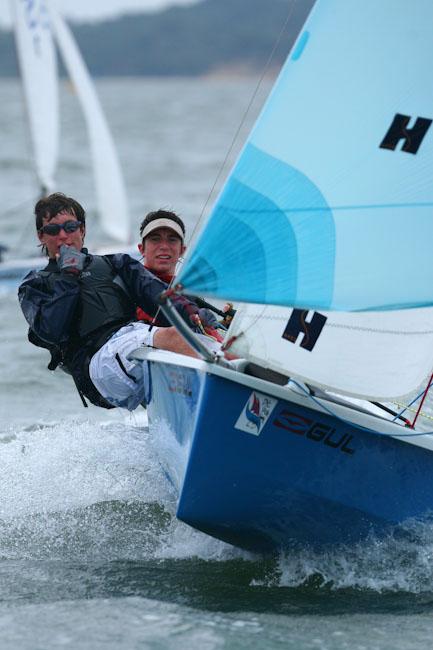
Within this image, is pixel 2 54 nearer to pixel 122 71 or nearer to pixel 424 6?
pixel 122 71

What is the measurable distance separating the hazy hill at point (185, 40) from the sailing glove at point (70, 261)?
81223 millimetres

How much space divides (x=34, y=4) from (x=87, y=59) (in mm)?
80809

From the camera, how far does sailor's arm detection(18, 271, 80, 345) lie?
13.5ft

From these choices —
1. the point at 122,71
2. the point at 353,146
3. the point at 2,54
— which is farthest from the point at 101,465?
the point at 122,71

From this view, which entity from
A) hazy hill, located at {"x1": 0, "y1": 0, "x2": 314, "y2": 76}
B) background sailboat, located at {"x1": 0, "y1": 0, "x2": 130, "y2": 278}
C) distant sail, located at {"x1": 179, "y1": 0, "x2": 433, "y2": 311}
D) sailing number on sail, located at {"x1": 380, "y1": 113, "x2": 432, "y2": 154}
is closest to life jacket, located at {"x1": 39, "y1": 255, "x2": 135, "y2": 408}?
distant sail, located at {"x1": 179, "y1": 0, "x2": 433, "y2": 311}

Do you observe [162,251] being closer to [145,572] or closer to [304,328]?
[304,328]

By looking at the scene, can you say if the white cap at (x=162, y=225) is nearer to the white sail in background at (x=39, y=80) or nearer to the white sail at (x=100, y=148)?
the white sail in background at (x=39, y=80)

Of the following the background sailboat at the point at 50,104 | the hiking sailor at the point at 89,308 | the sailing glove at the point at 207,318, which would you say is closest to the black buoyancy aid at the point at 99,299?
the hiking sailor at the point at 89,308

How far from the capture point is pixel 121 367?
13.7ft

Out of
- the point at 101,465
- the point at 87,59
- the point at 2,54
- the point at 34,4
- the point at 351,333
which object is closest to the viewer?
the point at 351,333

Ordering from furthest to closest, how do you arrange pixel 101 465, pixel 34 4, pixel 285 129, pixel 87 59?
pixel 87 59 → pixel 34 4 → pixel 101 465 → pixel 285 129

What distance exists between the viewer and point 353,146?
342 cm

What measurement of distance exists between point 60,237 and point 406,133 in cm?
141

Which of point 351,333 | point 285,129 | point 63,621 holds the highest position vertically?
point 285,129
